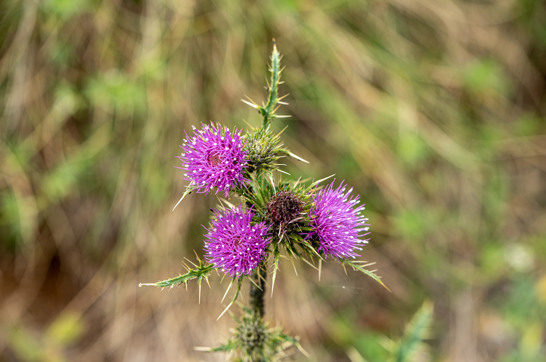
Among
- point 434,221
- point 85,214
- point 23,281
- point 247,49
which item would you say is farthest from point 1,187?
point 434,221

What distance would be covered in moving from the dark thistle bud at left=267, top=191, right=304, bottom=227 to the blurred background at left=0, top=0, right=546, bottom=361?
1.90 meters

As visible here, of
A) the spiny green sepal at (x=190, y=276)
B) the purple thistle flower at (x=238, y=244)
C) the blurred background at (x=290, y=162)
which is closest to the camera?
the spiny green sepal at (x=190, y=276)

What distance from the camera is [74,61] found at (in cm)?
342

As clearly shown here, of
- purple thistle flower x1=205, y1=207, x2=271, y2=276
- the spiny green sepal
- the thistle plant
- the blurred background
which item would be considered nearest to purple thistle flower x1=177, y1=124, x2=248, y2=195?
the thistle plant

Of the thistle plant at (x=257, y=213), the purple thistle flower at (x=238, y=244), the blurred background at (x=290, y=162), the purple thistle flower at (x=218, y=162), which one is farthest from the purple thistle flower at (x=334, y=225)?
the blurred background at (x=290, y=162)

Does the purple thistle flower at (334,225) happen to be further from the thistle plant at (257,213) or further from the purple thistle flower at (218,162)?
the purple thistle flower at (218,162)

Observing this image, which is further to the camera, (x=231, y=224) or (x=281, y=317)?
(x=281, y=317)

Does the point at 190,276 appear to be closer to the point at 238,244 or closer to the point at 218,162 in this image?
the point at 238,244

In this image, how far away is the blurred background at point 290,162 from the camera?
3350 millimetres

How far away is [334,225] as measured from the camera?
4.65ft

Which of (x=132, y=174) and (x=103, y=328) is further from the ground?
(x=132, y=174)

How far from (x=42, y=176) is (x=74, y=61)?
942 mm

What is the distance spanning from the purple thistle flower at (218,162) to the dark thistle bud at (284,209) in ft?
0.43

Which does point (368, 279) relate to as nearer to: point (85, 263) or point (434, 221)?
point (434, 221)
